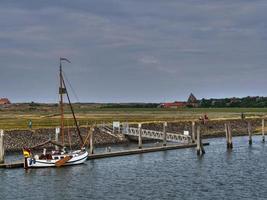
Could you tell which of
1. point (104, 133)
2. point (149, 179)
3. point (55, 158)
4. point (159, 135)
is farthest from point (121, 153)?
point (104, 133)

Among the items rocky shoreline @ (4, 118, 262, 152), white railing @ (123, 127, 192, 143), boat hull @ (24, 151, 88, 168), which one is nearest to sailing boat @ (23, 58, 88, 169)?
boat hull @ (24, 151, 88, 168)

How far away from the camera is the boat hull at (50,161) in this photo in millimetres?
71119

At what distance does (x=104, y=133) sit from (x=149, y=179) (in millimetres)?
43432

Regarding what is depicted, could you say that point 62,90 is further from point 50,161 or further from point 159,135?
point 159,135

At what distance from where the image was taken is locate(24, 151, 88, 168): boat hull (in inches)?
2800

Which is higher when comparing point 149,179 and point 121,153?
point 121,153

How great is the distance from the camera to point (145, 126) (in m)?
119

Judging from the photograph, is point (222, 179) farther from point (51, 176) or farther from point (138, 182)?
point (51, 176)

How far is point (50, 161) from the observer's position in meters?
72.9

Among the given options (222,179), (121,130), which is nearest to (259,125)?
(121,130)

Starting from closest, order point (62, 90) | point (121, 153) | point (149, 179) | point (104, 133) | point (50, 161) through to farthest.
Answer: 1. point (149, 179)
2. point (50, 161)
3. point (62, 90)
4. point (121, 153)
5. point (104, 133)

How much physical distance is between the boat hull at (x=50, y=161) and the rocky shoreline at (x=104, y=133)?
60.3 feet

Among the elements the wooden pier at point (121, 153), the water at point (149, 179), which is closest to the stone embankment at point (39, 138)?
the wooden pier at point (121, 153)

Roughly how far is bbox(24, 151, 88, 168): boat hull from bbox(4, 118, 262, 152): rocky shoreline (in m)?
18.4
